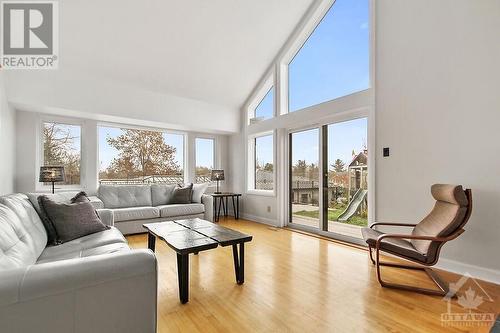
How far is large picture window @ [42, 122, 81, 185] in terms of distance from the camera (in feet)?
14.5

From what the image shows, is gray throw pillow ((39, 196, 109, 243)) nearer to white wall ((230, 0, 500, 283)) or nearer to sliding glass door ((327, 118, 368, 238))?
sliding glass door ((327, 118, 368, 238))

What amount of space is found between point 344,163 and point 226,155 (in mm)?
3299

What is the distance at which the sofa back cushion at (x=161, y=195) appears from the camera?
4881mm

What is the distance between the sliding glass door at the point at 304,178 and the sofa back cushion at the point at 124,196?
279 cm

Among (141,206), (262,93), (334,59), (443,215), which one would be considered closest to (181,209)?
(141,206)

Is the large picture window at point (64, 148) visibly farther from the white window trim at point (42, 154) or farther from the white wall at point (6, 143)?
the white wall at point (6, 143)

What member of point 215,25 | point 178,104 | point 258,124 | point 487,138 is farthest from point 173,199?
point 487,138

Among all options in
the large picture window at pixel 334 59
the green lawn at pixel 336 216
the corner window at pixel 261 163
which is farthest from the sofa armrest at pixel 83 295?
the corner window at pixel 261 163

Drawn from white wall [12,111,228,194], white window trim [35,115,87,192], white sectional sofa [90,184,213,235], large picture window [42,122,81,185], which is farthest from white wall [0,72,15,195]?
white sectional sofa [90,184,213,235]

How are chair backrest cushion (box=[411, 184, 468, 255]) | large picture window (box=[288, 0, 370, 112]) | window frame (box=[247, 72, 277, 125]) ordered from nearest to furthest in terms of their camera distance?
chair backrest cushion (box=[411, 184, 468, 255]) → large picture window (box=[288, 0, 370, 112]) → window frame (box=[247, 72, 277, 125])

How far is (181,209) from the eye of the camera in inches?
181

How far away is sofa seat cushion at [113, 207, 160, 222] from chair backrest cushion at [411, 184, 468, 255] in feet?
12.3

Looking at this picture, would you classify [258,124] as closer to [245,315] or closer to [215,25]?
[215,25]

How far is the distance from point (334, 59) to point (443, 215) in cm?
284
